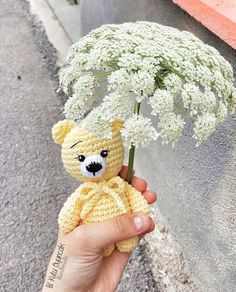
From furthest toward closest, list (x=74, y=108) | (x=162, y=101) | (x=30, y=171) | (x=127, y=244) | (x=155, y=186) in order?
1. (x=30, y=171)
2. (x=155, y=186)
3. (x=127, y=244)
4. (x=74, y=108)
5. (x=162, y=101)

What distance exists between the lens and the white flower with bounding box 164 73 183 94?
1.26 meters

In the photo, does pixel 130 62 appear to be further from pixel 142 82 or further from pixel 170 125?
pixel 170 125

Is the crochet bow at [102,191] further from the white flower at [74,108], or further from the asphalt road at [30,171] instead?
the asphalt road at [30,171]

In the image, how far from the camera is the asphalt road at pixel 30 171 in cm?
284

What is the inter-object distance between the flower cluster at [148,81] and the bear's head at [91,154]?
0.13 meters

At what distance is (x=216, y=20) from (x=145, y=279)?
1.48 metres

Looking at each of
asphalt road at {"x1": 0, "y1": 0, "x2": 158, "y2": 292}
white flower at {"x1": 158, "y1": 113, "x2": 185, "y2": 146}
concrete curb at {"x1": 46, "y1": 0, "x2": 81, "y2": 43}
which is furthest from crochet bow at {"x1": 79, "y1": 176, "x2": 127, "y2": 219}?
concrete curb at {"x1": 46, "y1": 0, "x2": 81, "y2": 43}

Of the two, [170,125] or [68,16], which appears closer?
[170,125]

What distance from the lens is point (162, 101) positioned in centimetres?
122

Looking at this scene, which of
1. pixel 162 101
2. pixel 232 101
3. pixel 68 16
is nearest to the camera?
pixel 162 101

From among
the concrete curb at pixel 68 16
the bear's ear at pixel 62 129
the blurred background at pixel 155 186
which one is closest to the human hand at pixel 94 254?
the bear's ear at pixel 62 129

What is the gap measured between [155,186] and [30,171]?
100 cm

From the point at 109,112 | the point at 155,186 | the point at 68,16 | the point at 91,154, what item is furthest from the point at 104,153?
the point at 68,16

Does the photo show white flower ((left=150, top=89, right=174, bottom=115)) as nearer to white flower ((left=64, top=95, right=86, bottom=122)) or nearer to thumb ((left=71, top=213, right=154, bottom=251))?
white flower ((left=64, top=95, right=86, bottom=122))
